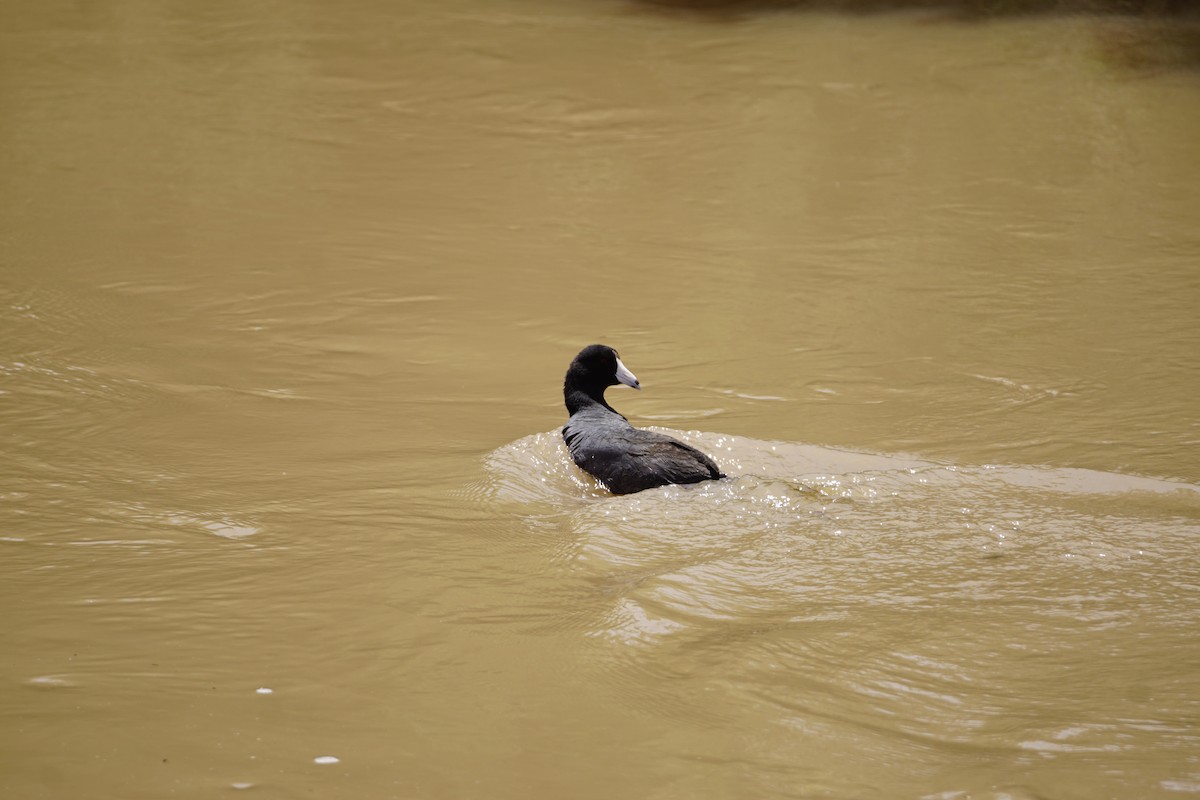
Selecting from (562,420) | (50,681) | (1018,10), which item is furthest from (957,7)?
(50,681)

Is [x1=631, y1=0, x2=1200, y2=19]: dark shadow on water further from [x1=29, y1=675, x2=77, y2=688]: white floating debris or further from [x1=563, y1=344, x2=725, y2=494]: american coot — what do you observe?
[x1=29, y1=675, x2=77, y2=688]: white floating debris

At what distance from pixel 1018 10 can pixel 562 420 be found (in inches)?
473

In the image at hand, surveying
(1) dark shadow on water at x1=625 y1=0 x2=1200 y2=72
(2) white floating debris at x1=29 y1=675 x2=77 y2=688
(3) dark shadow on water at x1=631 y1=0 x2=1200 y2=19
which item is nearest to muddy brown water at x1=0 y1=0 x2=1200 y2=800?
(2) white floating debris at x1=29 y1=675 x2=77 y2=688

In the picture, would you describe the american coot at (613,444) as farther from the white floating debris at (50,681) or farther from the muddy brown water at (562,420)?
the white floating debris at (50,681)

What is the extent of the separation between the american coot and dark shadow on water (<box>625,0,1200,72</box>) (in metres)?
11.0

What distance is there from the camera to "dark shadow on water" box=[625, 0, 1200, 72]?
50.3 feet

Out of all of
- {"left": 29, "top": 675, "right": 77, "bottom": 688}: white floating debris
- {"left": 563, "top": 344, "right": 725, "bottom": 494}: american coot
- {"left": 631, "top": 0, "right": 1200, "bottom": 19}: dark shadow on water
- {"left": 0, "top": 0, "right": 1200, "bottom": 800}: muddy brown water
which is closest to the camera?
{"left": 0, "top": 0, "right": 1200, "bottom": 800}: muddy brown water

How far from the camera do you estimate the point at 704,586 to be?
15.0 feet

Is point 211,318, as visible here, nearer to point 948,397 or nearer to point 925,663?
point 948,397

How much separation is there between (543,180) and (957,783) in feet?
26.8

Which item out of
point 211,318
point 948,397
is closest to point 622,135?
point 211,318

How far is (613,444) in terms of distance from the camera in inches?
216

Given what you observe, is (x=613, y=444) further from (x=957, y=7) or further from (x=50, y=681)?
(x=957, y=7)

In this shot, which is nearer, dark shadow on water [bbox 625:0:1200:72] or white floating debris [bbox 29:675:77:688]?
white floating debris [bbox 29:675:77:688]
